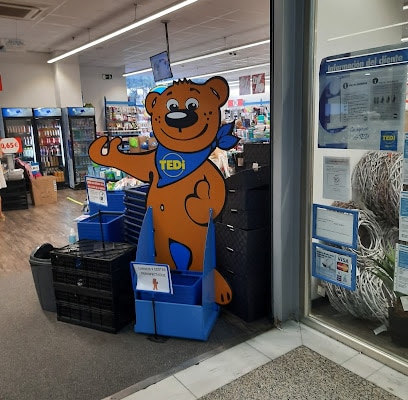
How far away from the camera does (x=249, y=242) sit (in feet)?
9.33

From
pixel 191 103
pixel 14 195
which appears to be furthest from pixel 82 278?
pixel 14 195

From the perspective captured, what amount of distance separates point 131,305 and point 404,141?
2.27 meters

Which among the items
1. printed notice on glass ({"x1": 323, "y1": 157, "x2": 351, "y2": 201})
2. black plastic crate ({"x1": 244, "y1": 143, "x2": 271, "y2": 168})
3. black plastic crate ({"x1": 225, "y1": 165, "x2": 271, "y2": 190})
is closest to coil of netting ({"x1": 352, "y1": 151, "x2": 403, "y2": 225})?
printed notice on glass ({"x1": 323, "y1": 157, "x2": 351, "y2": 201})

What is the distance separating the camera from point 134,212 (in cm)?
338

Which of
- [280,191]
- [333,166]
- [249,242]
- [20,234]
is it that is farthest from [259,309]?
[20,234]

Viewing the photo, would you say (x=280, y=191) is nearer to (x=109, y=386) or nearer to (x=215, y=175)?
(x=215, y=175)

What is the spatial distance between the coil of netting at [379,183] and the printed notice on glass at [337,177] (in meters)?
0.28

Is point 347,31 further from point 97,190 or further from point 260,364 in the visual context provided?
point 260,364

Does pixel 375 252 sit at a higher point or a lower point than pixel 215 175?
lower

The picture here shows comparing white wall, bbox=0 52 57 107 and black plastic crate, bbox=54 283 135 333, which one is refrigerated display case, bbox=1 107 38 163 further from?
black plastic crate, bbox=54 283 135 333

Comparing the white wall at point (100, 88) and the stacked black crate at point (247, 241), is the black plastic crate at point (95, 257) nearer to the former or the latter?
the stacked black crate at point (247, 241)

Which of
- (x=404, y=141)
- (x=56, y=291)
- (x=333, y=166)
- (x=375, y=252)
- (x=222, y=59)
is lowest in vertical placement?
(x=56, y=291)

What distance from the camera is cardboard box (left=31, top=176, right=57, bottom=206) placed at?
8078mm

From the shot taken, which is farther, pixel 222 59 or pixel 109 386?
pixel 222 59
